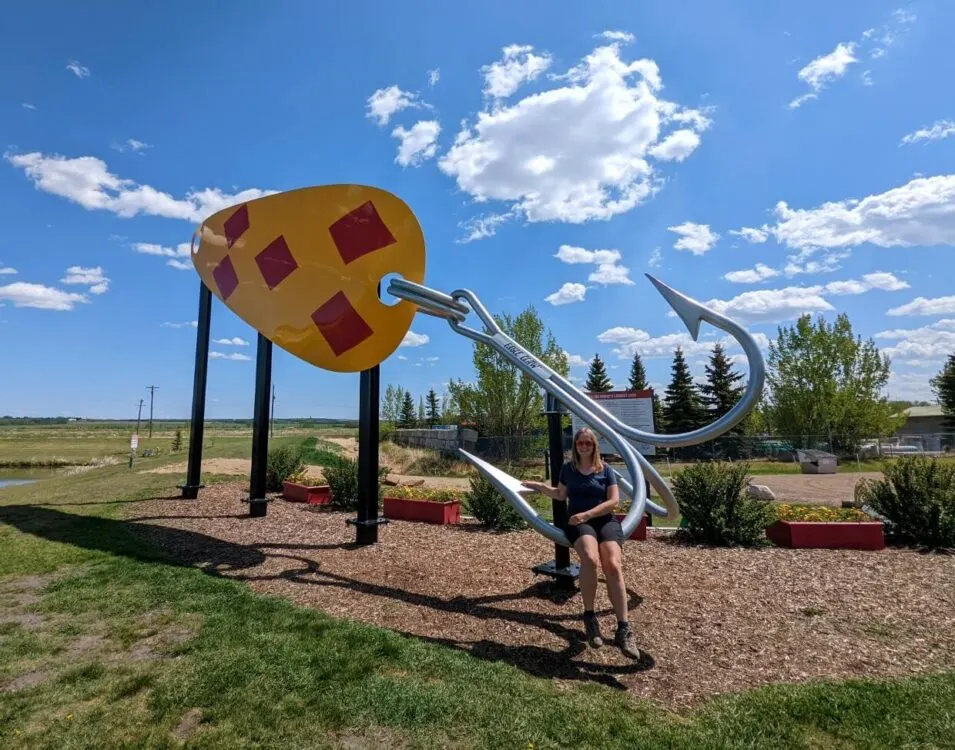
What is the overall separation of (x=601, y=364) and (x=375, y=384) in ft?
138

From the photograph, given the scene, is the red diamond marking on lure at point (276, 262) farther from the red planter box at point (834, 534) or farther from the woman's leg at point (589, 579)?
the red planter box at point (834, 534)

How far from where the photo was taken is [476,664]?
3.59 meters

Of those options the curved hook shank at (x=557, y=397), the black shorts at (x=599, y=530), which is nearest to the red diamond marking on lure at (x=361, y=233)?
the curved hook shank at (x=557, y=397)

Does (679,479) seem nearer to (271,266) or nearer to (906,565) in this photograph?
(906,565)

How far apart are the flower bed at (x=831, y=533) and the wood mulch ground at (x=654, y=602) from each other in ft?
0.81

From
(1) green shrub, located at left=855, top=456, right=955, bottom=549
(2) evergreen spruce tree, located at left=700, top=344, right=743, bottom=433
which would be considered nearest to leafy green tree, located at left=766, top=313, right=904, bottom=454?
(2) evergreen spruce tree, located at left=700, top=344, right=743, bottom=433

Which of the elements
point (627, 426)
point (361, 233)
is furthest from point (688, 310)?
point (361, 233)

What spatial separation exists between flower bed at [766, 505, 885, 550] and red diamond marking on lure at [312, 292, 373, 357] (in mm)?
5648

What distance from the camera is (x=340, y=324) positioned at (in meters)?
6.85

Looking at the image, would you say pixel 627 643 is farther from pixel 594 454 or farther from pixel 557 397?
pixel 557 397

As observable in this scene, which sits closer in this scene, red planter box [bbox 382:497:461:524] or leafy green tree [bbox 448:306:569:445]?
red planter box [bbox 382:497:461:524]

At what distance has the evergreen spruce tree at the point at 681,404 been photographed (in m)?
39.2

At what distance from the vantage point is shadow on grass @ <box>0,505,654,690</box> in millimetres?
3645

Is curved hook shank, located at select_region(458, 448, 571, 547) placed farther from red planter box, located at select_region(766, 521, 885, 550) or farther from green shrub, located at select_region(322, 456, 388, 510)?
green shrub, located at select_region(322, 456, 388, 510)
